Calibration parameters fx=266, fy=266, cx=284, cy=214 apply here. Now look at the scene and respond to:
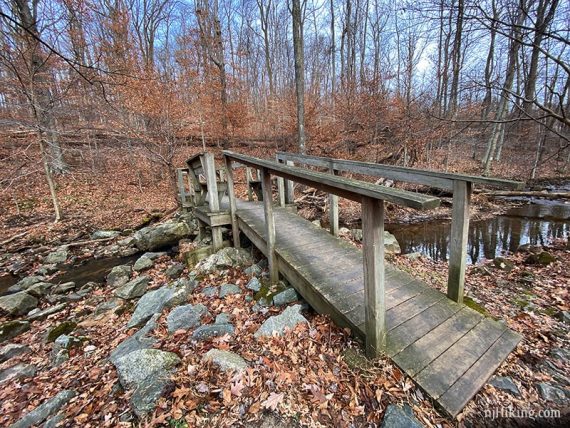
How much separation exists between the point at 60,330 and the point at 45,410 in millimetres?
1854

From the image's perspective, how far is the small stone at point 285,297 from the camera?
3426 millimetres

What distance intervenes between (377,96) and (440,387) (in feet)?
38.8

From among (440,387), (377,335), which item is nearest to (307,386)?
(377,335)

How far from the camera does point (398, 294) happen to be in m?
2.96

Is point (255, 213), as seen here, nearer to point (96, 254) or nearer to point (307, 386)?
point (307, 386)

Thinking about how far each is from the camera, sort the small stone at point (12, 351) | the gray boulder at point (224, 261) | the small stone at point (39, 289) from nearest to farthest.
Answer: the small stone at point (12, 351), the gray boulder at point (224, 261), the small stone at point (39, 289)

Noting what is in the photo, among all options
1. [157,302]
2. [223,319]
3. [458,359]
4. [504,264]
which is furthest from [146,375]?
[504,264]

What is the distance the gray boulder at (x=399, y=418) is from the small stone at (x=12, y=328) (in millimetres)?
5041

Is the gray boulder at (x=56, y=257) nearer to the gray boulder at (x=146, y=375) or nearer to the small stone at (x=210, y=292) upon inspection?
the small stone at (x=210, y=292)

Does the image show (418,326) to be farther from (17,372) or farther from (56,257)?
(56,257)

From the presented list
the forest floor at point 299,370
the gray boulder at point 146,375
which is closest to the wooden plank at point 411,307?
the forest floor at point 299,370

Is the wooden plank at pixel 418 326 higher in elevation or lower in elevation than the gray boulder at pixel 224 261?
higher

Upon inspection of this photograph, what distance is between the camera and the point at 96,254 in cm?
676

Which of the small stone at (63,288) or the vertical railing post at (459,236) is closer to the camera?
the vertical railing post at (459,236)
